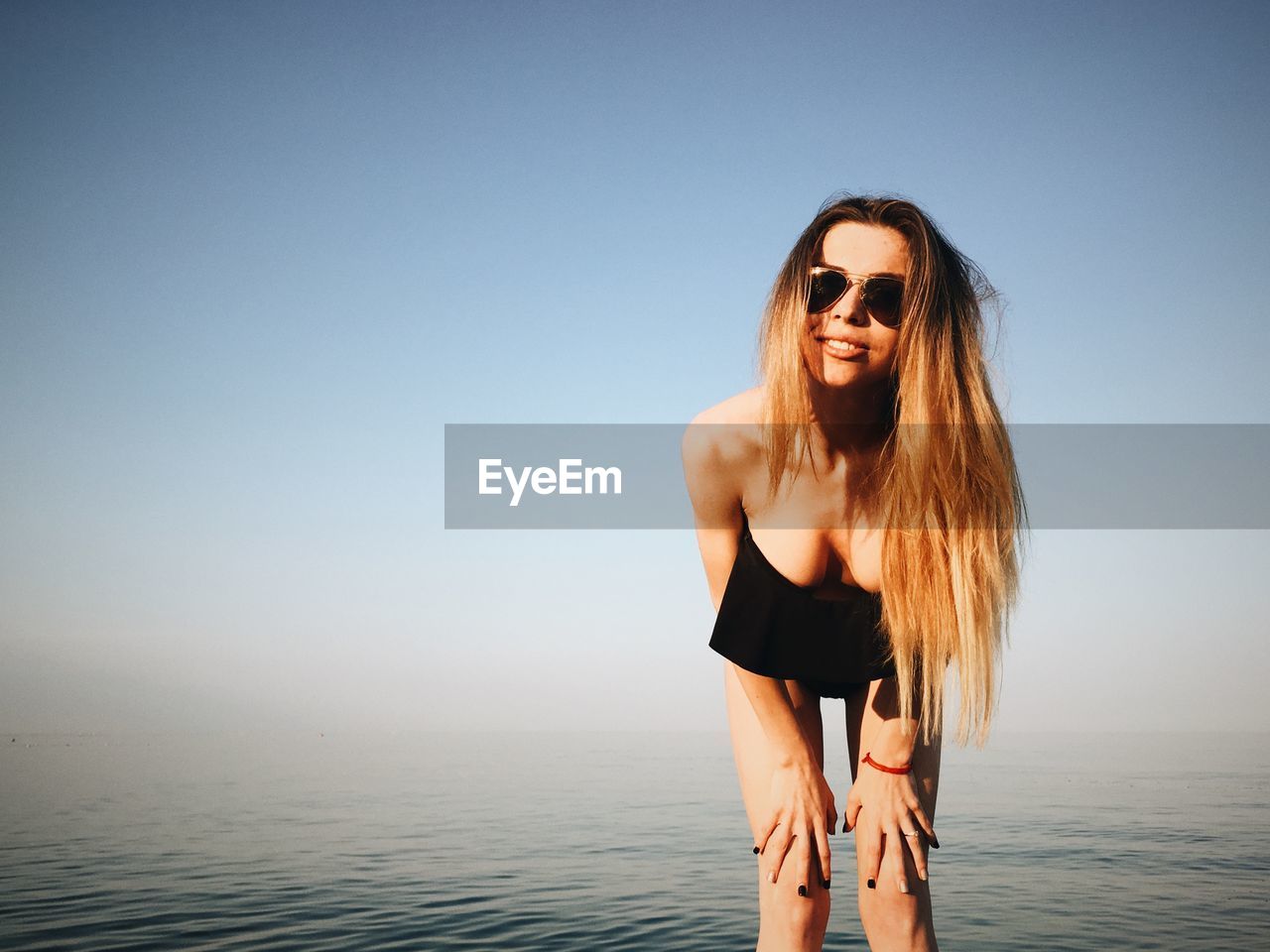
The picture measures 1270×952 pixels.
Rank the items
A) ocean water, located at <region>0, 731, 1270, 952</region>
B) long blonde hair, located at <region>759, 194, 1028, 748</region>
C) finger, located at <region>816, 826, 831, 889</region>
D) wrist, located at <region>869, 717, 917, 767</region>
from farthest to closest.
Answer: ocean water, located at <region>0, 731, 1270, 952</region> < finger, located at <region>816, 826, 831, 889</region> < wrist, located at <region>869, 717, 917, 767</region> < long blonde hair, located at <region>759, 194, 1028, 748</region>

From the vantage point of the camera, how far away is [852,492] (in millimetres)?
3471

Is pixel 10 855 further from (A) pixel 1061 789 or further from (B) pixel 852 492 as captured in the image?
(A) pixel 1061 789

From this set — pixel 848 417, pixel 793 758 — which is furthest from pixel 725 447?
pixel 793 758

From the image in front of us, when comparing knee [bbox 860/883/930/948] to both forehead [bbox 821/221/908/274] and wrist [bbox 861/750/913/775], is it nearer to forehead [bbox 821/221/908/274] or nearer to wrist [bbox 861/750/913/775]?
wrist [bbox 861/750/913/775]

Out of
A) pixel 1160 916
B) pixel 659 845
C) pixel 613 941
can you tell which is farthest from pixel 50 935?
pixel 1160 916

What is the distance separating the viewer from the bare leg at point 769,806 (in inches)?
136

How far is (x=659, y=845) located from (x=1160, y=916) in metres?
8.06

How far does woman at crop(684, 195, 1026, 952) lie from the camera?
3174 mm

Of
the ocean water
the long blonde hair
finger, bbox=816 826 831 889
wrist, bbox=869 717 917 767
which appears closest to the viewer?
the long blonde hair

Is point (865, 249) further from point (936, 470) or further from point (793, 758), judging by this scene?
point (793, 758)

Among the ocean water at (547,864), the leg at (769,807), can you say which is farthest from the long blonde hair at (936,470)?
the ocean water at (547,864)

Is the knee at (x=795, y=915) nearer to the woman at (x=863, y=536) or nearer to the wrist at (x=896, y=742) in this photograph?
the woman at (x=863, y=536)

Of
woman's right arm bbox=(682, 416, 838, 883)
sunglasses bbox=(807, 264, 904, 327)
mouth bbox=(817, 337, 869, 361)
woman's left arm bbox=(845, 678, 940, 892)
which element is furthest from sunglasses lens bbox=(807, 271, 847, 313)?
woman's left arm bbox=(845, 678, 940, 892)

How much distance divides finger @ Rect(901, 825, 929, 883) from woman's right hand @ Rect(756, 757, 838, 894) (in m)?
0.26
